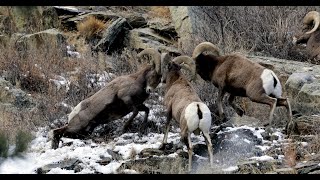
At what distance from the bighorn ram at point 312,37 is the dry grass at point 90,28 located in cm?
655

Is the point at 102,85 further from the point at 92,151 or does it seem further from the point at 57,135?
the point at 92,151

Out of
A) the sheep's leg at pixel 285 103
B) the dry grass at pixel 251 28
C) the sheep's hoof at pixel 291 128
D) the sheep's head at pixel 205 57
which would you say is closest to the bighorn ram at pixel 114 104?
the sheep's head at pixel 205 57

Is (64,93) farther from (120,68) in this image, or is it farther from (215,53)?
(215,53)

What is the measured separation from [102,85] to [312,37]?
459 centimetres

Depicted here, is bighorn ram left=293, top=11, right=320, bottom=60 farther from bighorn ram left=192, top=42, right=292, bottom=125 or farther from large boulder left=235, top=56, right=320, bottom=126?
bighorn ram left=192, top=42, right=292, bottom=125

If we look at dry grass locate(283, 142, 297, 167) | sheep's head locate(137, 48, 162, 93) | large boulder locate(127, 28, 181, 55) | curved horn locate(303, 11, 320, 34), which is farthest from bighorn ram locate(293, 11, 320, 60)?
dry grass locate(283, 142, 297, 167)

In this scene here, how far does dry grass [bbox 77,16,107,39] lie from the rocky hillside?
3cm

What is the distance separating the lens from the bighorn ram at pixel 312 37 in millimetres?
14258

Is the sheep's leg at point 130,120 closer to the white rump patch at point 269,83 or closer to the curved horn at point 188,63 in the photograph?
the curved horn at point 188,63

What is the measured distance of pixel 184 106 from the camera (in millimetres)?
9750

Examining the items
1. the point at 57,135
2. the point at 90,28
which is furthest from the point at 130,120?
the point at 90,28

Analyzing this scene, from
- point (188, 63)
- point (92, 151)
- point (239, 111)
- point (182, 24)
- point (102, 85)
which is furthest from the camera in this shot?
point (182, 24)

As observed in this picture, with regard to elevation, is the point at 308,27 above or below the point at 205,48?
below

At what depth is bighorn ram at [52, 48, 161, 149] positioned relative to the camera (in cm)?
1178
